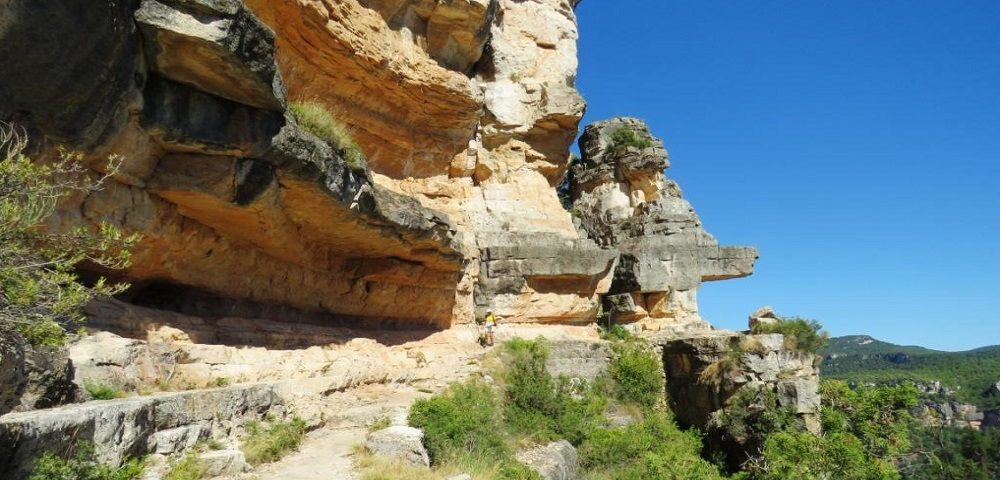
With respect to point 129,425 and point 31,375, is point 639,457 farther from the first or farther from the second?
point 31,375

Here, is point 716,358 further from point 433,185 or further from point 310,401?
point 310,401

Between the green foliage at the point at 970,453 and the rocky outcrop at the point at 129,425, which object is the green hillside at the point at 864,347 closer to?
the green foliage at the point at 970,453

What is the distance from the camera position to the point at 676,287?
17.8m

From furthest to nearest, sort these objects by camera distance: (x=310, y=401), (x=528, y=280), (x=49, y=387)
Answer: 1. (x=528, y=280)
2. (x=310, y=401)
3. (x=49, y=387)

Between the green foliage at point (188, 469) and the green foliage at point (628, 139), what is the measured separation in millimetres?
18809

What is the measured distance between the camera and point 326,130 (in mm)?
8070

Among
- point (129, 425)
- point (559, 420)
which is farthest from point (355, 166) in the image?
point (559, 420)

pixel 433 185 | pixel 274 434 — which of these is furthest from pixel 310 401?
pixel 433 185

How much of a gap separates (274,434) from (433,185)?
9639 mm

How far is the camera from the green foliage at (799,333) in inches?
529

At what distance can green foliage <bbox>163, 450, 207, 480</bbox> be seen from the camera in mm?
4051

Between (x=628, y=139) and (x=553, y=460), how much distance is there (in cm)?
1487

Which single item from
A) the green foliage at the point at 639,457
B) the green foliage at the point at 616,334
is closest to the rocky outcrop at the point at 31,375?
the green foliage at the point at 639,457

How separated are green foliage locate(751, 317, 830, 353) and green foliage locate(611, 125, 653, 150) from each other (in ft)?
28.1
